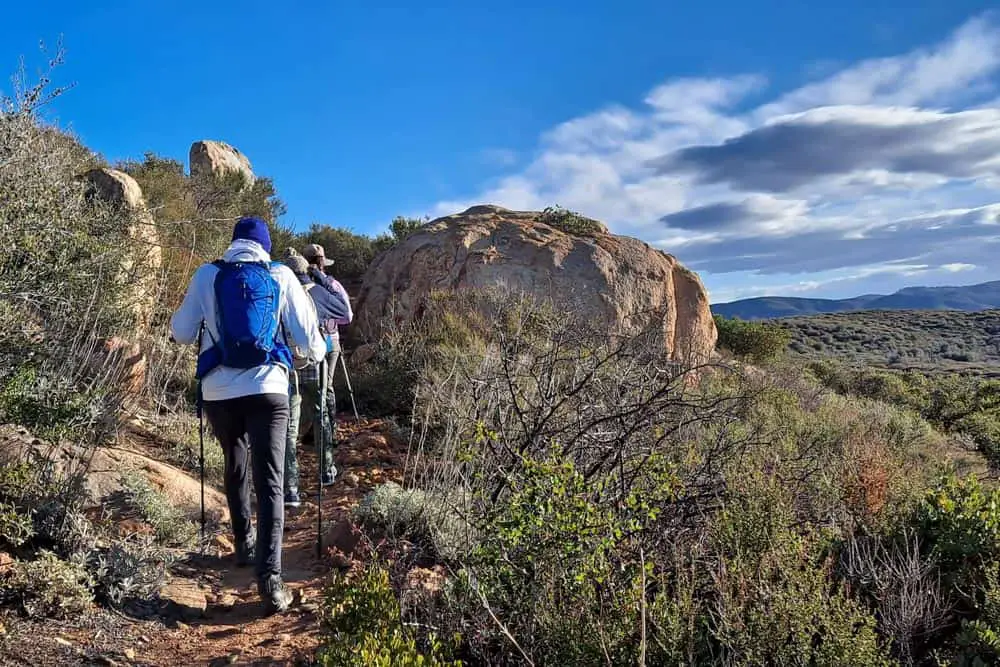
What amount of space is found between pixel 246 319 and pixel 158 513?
163cm

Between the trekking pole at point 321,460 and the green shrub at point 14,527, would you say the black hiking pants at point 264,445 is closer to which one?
the trekking pole at point 321,460

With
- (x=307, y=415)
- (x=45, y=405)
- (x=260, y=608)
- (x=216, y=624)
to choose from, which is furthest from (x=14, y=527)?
(x=307, y=415)

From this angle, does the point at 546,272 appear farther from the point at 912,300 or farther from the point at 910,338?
the point at 912,300

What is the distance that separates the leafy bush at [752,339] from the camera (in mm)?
14750

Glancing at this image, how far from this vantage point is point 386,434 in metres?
7.53

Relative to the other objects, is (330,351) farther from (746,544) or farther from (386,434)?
(746,544)

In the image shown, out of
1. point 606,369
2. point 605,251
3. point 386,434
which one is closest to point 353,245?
point 605,251

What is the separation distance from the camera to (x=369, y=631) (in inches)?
104

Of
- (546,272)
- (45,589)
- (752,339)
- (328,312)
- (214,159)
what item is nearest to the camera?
(45,589)

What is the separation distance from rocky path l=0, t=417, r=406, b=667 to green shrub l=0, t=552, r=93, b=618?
10 cm

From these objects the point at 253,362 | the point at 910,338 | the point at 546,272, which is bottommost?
the point at 910,338

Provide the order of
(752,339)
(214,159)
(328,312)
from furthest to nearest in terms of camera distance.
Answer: (214,159) → (752,339) → (328,312)

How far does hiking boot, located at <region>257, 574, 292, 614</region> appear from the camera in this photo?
3479mm

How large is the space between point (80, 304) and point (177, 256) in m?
3.84
